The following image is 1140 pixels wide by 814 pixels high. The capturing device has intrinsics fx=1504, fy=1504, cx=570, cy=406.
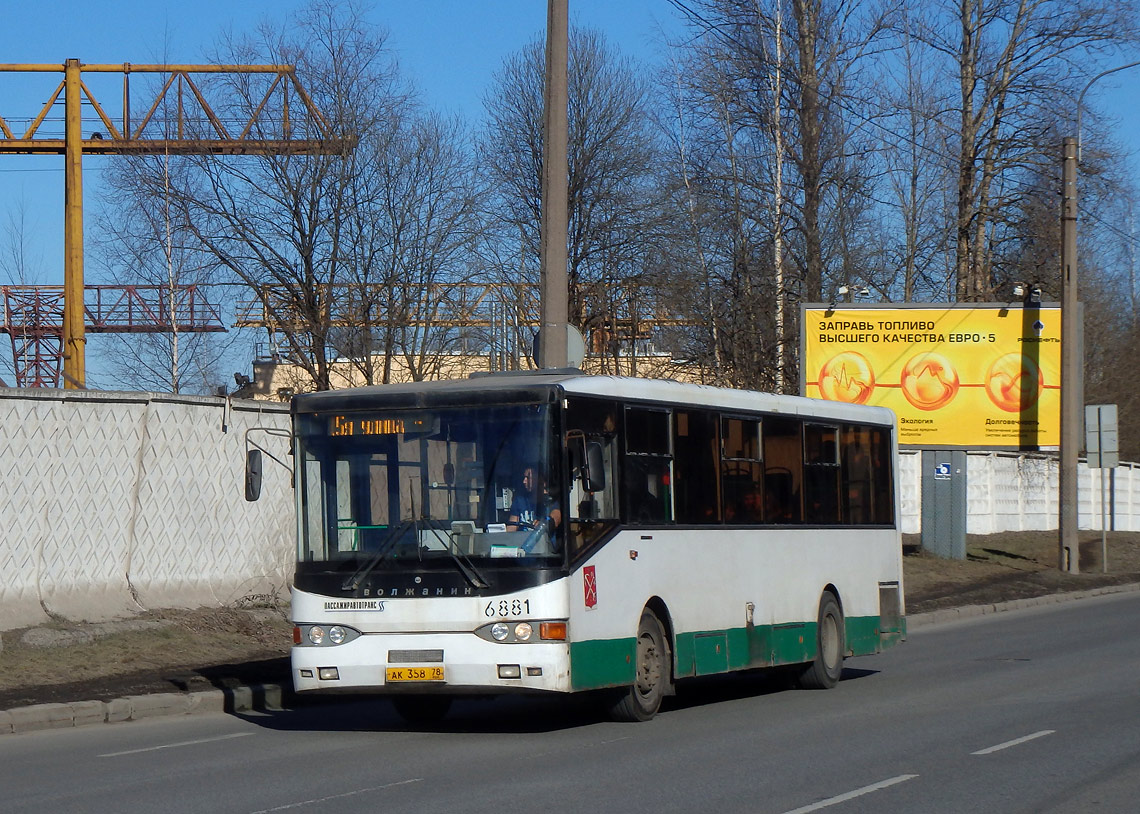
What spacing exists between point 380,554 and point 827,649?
5680 mm

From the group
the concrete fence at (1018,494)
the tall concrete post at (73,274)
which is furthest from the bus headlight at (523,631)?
the concrete fence at (1018,494)

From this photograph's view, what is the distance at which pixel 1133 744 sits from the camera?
33.7 ft

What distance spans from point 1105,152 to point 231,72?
21.5 meters

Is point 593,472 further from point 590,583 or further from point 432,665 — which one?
point 432,665

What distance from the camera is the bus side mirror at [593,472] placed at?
11141mm

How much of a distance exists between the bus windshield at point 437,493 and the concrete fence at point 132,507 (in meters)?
3.74

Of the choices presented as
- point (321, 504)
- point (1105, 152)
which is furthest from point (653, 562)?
point (1105, 152)

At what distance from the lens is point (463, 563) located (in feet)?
36.4

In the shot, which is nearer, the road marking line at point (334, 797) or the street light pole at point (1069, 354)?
the road marking line at point (334, 797)

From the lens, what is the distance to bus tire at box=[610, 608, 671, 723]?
11875 mm

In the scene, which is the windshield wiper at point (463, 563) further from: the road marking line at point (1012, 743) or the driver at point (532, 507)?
the road marking line at point (1012, 743)

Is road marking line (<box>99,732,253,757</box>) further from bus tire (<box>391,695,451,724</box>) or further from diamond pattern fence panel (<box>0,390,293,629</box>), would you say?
diamond pattern fence panel (<box>0,390,293,629</box>)

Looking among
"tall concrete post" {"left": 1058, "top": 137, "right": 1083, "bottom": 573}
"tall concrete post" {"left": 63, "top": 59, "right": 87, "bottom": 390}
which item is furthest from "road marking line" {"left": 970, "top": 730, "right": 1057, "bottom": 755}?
"tall concrete post" {"left": 1058, "top": 137, "right": 1083, "bottom": 573}

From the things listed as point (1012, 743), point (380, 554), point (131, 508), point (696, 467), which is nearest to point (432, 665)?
point (380, 554)
